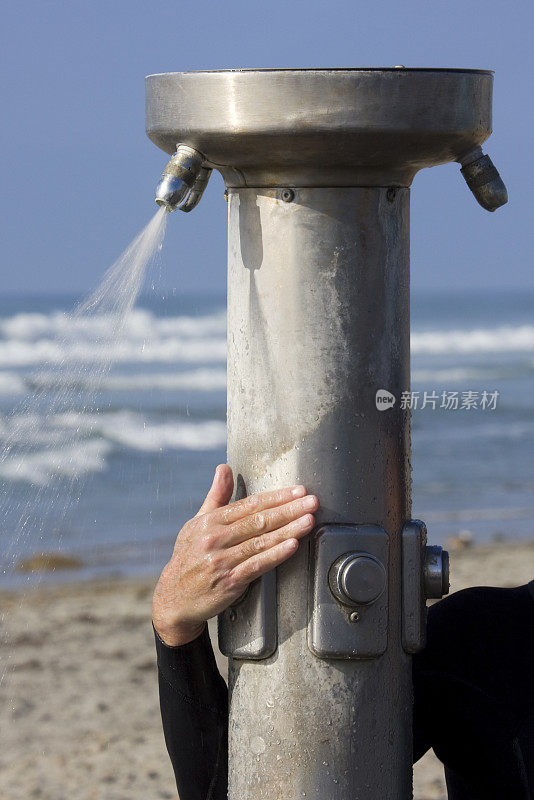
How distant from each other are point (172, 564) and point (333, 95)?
2.21 feet

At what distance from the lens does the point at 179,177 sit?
4.33 ft

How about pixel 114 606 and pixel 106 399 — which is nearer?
pixel 114 606

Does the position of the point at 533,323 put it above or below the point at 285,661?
above

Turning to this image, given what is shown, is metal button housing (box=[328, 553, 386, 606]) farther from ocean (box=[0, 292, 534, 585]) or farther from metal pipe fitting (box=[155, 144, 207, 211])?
metal pipe fitting (box=[155, 144, 207, 211])

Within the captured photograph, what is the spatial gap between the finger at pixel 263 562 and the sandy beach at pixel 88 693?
339 cm

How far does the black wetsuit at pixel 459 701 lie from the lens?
5.11ft

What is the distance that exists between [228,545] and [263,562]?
0.20 ft

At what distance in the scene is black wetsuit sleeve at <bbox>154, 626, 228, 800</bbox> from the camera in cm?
154

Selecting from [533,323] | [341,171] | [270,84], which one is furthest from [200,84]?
[533,323]

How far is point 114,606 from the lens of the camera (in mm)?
7270

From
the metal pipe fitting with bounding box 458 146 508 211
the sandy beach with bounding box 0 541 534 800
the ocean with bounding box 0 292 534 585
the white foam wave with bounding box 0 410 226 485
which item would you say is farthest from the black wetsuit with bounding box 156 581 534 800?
the white foam wave with bounding box 0 410 226 485

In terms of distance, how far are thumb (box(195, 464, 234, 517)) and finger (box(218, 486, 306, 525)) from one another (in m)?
0.04

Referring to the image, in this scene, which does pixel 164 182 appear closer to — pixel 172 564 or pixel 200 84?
pixel 200 84

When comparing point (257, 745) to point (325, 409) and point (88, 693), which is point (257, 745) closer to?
point (325, 409)
